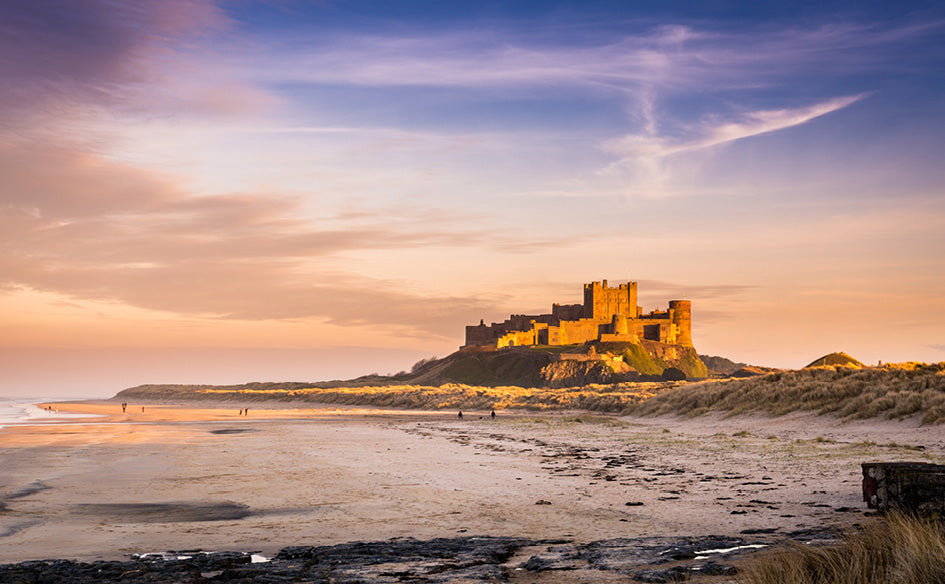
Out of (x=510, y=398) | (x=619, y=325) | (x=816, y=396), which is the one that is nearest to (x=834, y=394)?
(x=816, y=396)

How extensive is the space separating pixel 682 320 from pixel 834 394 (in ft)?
447

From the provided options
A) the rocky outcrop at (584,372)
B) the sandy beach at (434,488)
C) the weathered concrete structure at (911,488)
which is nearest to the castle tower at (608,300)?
the rocky outcrop at (584,372)

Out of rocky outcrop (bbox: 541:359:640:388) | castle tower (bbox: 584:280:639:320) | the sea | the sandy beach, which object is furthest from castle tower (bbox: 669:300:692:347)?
the sandy beach

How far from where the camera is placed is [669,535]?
9.06 metres

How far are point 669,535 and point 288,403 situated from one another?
81979mm

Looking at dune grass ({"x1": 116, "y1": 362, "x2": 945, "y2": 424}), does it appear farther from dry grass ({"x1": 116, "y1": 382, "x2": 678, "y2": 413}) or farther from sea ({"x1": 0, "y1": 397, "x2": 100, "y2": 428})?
sea ({"x1": 0, "y1": 397, "x2": 100, "y2": 428})

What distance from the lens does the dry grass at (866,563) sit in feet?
18.4

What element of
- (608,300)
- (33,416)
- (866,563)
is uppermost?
(608,300)

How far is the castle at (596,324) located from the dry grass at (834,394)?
107884mm

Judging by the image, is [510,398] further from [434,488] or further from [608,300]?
[608,300]

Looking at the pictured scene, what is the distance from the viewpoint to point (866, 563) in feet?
18.9

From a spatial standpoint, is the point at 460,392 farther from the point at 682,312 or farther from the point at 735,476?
the point at 682,312

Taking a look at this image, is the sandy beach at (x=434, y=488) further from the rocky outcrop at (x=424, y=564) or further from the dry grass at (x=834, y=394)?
the dry grass at (x=834, y=394)

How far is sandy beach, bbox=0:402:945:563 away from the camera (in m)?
9.81
